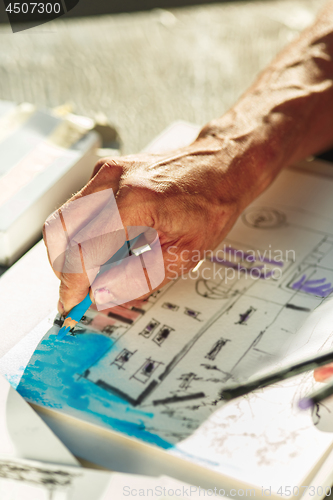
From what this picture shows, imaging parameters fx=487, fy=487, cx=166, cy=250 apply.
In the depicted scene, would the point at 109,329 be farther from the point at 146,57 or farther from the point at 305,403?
the point at 146,57

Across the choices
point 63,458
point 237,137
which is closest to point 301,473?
point 63,458

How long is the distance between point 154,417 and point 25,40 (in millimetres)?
1047

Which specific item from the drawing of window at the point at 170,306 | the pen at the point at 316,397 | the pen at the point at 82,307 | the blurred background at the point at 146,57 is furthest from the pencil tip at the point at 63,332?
the blurred background at the point at 146,57

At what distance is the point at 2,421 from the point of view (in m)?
0.42

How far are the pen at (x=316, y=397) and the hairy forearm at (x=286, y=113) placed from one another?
29 cm

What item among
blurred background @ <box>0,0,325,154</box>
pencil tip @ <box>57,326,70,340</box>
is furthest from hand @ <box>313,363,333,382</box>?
blurred background @ <box>0,0,325,154</box>

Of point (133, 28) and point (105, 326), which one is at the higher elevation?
point (133, 28)

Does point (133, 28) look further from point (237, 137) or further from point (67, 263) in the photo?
point (67, 263)

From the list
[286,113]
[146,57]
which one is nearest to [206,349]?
[286,113]

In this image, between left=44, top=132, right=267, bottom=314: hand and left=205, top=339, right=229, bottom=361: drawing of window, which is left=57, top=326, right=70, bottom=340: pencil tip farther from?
left=205, top=339, right=229, bottom=361: drawing of window

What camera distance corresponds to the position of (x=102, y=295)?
0.52 m

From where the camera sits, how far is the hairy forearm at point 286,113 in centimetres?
64

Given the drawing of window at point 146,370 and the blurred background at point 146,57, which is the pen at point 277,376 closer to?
the drawing of window at point 146,370

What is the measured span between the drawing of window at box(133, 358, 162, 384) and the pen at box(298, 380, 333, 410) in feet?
0.45
